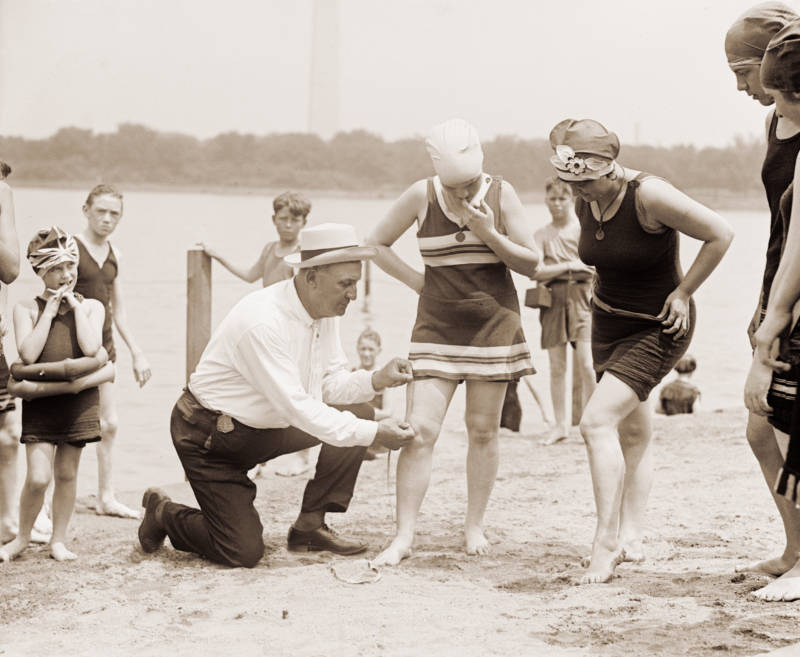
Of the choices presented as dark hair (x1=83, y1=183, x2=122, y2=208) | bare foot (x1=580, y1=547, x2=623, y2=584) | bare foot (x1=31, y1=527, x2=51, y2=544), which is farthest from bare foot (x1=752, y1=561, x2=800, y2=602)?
dark hair (x1=83, y1=183, x2=122, y2=208)

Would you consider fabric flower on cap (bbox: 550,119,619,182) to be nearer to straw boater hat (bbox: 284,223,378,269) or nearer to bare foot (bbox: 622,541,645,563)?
straw boater hat (bbox: 284,223,378,269)

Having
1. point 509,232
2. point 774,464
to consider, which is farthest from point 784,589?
point 509,232

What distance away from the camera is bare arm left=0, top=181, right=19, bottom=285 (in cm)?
479

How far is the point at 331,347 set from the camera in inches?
196

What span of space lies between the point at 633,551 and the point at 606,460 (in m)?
0.64

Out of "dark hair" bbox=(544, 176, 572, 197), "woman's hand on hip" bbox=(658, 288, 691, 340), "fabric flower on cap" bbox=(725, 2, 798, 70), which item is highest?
"fabric flower on cap" bbox=(725, 2, 798, 70)

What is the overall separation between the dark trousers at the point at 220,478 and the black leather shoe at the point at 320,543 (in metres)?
0.23

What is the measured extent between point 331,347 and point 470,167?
102 cm

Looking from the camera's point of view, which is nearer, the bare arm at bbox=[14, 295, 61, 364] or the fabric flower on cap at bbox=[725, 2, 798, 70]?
the fabric flower on cap at bbox=[725, 2, 798, 70]

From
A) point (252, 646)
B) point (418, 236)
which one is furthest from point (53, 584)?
point (418, 236)

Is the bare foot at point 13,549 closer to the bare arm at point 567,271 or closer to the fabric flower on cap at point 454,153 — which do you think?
the fabric flower on cap at point 454,153

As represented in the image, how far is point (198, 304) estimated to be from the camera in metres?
6.96

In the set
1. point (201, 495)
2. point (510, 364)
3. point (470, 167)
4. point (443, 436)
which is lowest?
point (443, 436)

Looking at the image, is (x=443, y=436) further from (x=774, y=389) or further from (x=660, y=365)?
(x=774, y=389)
